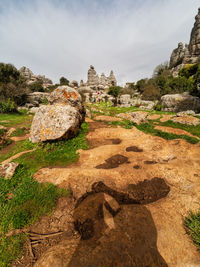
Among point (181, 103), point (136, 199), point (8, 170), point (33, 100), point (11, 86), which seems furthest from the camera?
point (33, 100)

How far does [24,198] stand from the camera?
323cm

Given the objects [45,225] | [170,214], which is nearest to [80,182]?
[45,225]

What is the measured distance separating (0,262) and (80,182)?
2204mm

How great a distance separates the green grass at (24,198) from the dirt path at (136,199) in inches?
16.0

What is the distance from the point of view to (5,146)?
24.4 feet

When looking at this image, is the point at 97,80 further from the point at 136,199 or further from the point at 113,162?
the point at 136,199

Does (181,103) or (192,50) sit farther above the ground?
(192,50)

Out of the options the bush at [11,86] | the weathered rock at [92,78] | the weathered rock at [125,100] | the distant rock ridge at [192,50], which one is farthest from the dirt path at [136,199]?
the weathered rock at [92,78]

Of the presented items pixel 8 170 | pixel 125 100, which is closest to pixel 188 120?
pixel 8 170

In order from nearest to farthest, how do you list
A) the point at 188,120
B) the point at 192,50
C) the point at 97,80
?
1. the point at 188,120
2. the point at 192,50
3. the point at 97,80

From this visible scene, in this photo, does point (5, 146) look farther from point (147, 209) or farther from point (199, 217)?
point (199, 217)

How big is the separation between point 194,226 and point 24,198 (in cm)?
447

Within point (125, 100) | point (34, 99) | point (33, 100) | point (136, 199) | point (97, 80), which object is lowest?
point (136, 199)

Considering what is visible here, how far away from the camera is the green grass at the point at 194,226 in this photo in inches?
83.9
